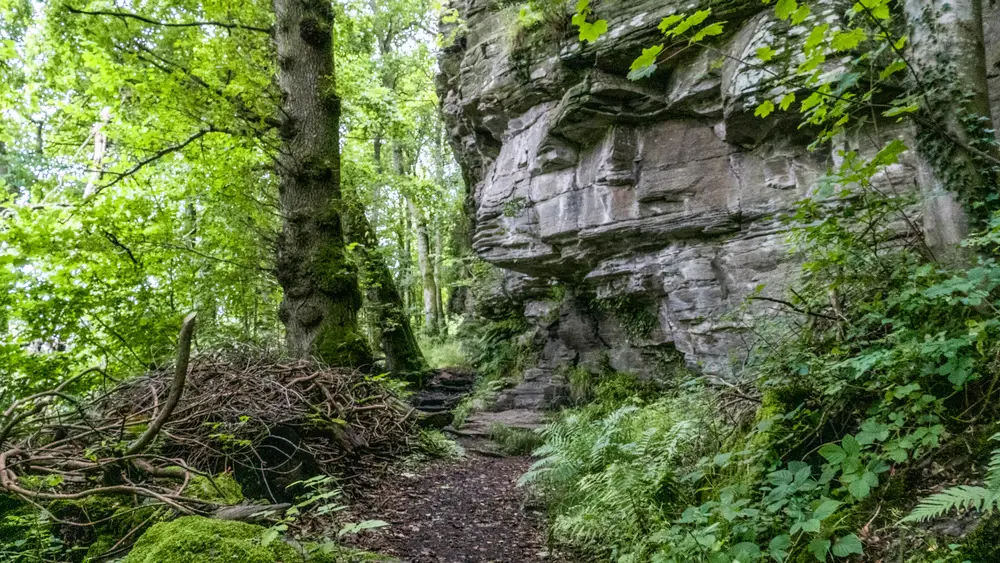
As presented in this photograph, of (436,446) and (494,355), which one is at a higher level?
(494,355)

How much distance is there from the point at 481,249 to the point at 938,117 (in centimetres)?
997

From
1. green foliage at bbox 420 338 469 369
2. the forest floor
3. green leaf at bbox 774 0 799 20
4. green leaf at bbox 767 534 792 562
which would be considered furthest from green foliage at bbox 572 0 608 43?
green foliage at bbox 420 338 469 369

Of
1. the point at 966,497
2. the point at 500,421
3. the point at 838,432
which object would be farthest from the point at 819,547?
the point at 500,421

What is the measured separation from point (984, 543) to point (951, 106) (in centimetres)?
277

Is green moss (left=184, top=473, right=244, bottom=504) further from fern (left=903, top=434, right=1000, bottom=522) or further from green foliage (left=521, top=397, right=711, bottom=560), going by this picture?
fern (left=903, top=434, right=1000, bottom=522)

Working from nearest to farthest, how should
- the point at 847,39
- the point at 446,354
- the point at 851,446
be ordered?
1. the point at 851,446
2. the point at 847,39
3. the point at 446,354

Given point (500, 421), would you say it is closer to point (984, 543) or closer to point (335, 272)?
point (335, 272)

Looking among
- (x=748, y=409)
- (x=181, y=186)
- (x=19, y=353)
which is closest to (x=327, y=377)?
(x=19, y=353)

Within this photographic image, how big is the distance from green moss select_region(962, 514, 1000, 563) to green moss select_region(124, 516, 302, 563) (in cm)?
286

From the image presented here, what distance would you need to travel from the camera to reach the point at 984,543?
2.00 metres

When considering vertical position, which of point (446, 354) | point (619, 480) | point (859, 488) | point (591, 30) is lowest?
point (619, 480)

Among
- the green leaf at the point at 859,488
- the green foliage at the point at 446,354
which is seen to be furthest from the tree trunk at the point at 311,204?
the green foliage at the point at 446,354

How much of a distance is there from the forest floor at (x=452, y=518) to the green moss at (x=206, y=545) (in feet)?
4.29

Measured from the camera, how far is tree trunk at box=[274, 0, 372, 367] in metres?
6.91
